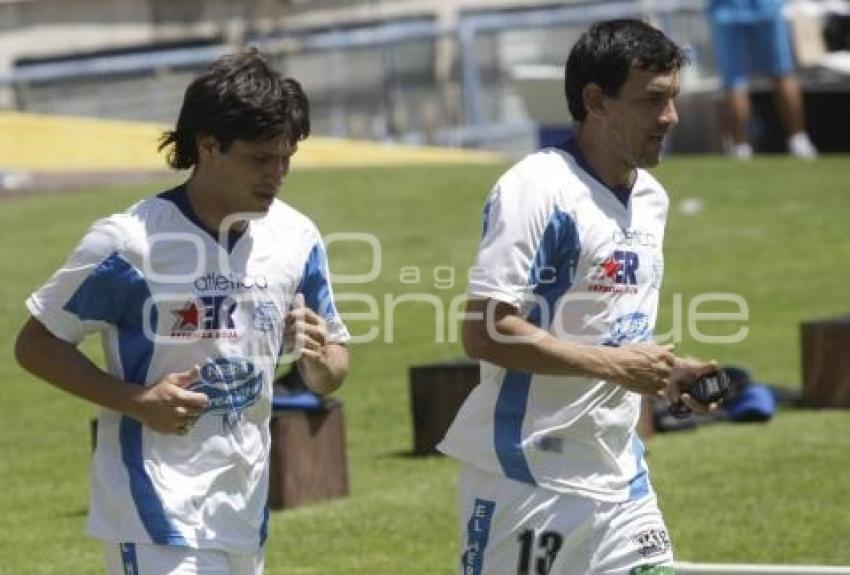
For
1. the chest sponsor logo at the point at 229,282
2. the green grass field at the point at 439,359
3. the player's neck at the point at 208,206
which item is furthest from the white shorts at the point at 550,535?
the green grass field at the point at 439,359

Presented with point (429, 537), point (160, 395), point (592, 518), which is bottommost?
point (429, 537)

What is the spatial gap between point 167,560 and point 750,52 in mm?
16654

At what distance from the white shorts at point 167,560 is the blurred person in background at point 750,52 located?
16.1 metres

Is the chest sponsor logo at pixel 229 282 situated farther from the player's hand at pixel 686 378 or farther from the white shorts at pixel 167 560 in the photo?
the player's hand at pixel 686 378

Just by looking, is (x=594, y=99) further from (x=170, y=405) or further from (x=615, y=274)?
(x=170, y=405)

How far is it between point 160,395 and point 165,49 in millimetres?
20596

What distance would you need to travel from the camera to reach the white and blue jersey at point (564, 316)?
20.2ft

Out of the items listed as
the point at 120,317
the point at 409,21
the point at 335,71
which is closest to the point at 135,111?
the point at 335,71

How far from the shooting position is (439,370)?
Result: 1162 centimetres

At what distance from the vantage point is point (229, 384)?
237 inches

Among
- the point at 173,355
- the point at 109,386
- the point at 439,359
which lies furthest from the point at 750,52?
the point at 109,386

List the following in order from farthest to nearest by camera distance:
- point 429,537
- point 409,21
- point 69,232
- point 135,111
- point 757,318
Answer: point 409,21 < point 135,111 < point 69,232 < point 757,318 < point 429,537

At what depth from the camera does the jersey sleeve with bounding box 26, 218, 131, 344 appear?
19.7 ft

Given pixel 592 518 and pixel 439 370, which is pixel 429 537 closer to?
pixel 439 370
